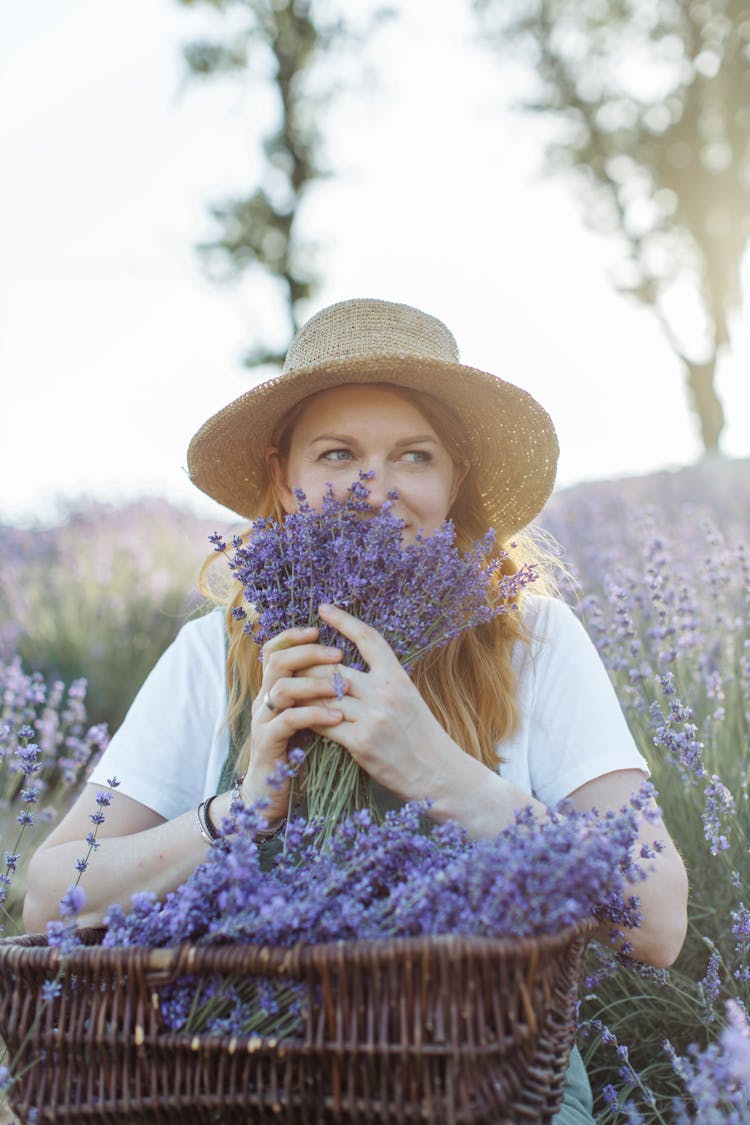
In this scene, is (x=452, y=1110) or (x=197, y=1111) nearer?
(x=452, y=1110)

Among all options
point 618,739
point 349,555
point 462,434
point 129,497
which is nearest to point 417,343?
point 462,434

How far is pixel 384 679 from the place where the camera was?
5.57 ft

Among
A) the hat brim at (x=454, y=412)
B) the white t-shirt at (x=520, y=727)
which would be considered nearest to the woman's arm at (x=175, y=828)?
the white t-shirt at (x=520, y=727)

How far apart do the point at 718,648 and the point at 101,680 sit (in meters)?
3.26

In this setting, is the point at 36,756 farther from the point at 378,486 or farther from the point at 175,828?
the point at 378,486

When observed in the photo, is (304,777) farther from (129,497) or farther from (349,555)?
(129,497)

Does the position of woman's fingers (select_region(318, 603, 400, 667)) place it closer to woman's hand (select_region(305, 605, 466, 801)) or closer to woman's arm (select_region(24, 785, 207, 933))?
woman's hand (select_region(305, 605, 466, 801))

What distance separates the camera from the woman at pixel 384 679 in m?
1.74

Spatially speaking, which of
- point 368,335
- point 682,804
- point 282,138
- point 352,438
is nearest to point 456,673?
point 352,438

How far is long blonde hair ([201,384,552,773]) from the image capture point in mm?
2195

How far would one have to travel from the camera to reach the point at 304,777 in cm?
177

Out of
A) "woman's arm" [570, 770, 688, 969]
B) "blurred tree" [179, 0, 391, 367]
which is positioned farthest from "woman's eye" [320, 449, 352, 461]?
"blurred tree" [179, 0, 391, 367]

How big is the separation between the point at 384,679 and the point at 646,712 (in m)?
1.50

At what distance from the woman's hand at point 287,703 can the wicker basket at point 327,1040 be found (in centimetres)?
44
